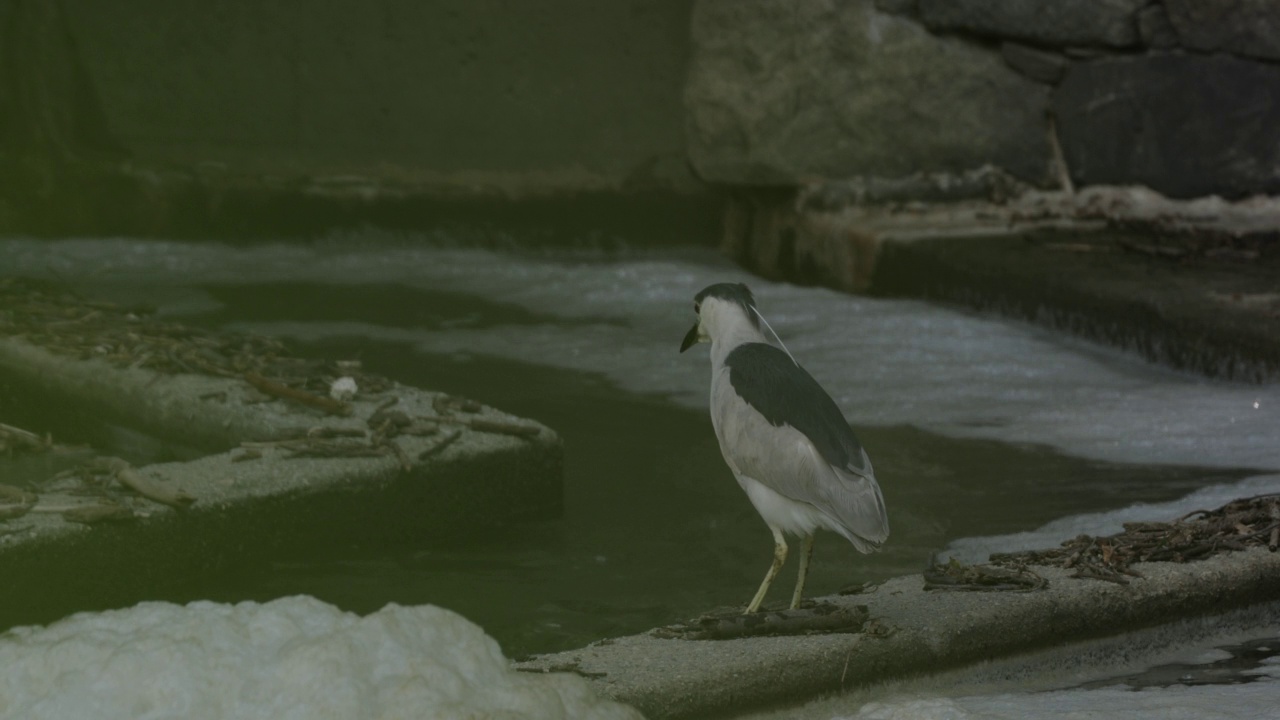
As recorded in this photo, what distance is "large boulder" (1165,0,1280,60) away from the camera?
6.13 m

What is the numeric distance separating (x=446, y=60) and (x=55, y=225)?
2.11 meters

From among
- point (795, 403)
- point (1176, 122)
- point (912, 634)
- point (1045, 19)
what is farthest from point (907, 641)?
point (1045, 19)

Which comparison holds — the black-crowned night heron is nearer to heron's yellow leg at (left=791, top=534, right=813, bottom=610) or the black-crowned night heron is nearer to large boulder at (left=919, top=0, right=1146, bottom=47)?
heron's yellow leg at (left=791, top=534, right=813, bottom=610)

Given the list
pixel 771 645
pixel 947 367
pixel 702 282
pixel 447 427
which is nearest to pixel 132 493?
pixel 447 427

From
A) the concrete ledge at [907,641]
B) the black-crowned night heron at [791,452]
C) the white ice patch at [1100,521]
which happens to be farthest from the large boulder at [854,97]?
the black-crowned night heron at [791,452]

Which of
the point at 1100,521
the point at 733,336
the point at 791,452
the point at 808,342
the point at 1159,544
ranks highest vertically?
the point at 733,336

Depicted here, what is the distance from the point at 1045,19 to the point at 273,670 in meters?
5.27

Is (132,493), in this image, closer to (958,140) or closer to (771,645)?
(771,645)

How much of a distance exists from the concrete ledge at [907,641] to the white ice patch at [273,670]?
129 mm

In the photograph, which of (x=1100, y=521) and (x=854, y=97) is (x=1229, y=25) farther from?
(x=1100, y=521)

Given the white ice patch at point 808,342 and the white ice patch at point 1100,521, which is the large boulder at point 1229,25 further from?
the white ice patch at point 1100,521

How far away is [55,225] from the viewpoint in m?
7.95

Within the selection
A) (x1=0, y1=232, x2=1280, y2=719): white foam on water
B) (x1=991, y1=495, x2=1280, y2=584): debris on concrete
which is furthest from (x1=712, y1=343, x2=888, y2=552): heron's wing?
(x1=991, y1=495, x2=1280, y2=584): debris on concrete

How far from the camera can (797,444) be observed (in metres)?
2.53
